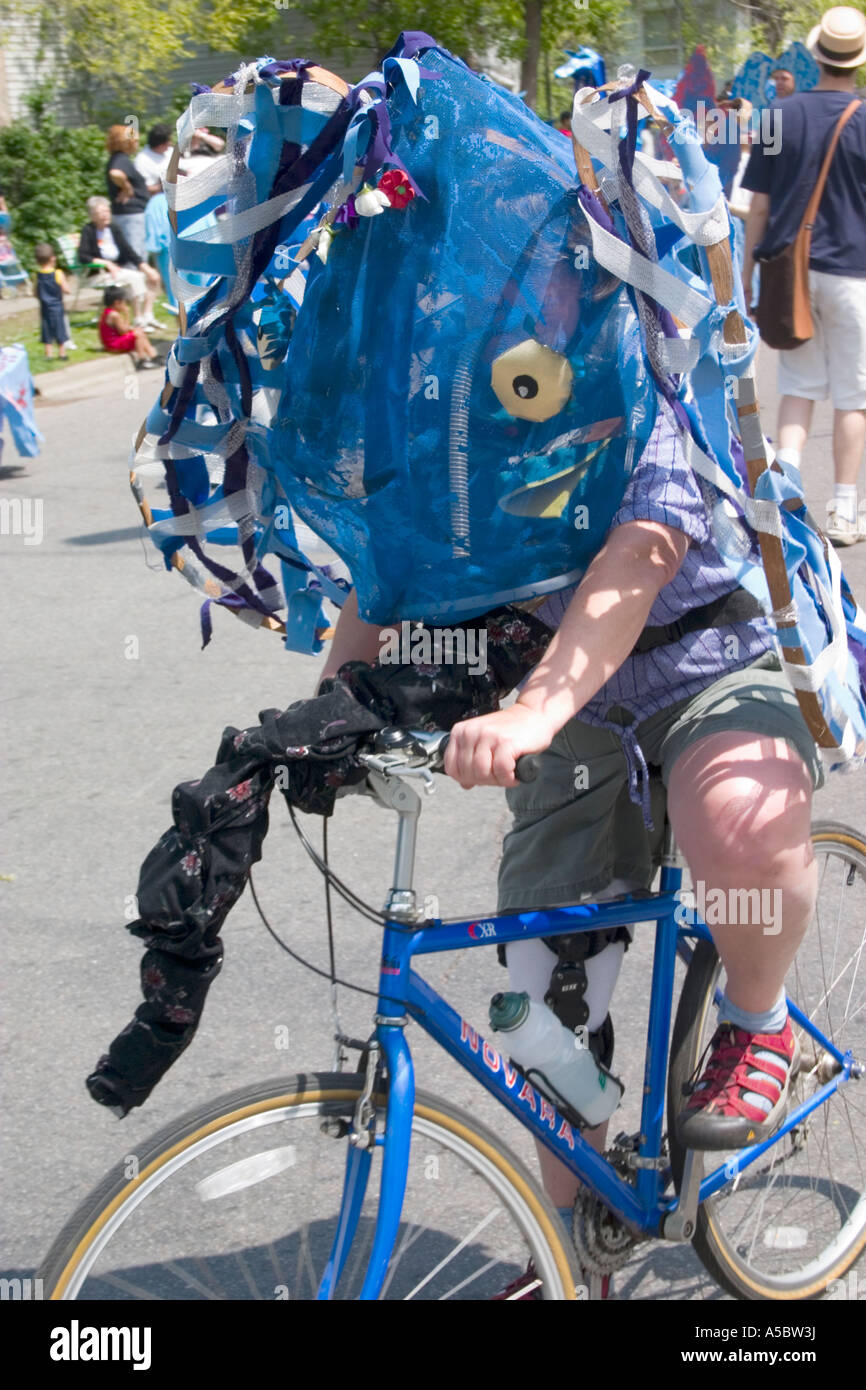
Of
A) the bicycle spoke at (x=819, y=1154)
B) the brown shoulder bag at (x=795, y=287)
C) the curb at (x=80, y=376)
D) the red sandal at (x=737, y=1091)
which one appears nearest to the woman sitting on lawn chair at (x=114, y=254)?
the curb at (x=80, y=376)

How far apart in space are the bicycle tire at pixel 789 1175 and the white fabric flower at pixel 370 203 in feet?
4.02

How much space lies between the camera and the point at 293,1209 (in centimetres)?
229

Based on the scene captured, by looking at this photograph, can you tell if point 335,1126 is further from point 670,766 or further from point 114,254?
point 114,254

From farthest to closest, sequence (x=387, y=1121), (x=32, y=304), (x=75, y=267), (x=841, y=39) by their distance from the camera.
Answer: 1. (x=32, y=304)
2. (x=75, y=267)
3. (x=841, y=39)
4. (x=387, y=1121)

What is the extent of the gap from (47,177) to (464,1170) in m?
23.5

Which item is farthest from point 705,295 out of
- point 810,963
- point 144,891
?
point 810,963

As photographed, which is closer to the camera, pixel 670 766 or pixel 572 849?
pixel 670 766

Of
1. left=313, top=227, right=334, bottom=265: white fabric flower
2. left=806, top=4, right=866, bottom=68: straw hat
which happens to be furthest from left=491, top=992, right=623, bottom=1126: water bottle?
left=806, top=4, right=866, bottom=68: straw hat

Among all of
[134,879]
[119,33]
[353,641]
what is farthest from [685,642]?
[119,33]

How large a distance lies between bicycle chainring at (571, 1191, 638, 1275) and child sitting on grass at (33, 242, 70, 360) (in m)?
12.3

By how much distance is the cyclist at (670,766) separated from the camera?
72.6 inches

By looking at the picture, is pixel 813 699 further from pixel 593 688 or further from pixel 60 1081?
pixel 60 1081

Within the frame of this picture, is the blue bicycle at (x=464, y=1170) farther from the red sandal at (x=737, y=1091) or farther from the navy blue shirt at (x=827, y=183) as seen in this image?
the navy blue shirt at (x=827, y=183)

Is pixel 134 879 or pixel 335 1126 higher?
pixel 134 879
